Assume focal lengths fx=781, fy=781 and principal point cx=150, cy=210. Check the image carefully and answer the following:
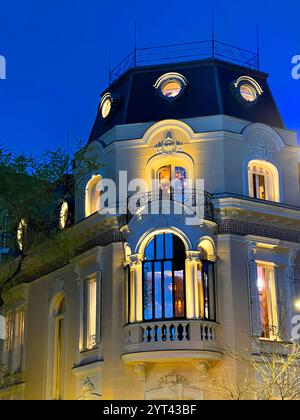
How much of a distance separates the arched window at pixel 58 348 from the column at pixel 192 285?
656 cm

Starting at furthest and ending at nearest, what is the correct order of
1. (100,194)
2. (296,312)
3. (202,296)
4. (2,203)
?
1. (100,194)
2. (296,312)
3. (202,296)
4. (2,203)

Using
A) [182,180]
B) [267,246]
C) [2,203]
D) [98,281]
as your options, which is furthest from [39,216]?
[267,246]

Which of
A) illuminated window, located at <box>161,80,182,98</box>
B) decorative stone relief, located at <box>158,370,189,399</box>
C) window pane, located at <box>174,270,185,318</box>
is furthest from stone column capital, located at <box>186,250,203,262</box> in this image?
illuminated window, located at <box>161,80,182,98</box>

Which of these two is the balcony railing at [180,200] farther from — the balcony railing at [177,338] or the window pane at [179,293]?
the balcony railing at [177,338]

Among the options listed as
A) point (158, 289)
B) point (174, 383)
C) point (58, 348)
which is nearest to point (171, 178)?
point (158, 289)

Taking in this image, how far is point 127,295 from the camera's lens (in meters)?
26.1

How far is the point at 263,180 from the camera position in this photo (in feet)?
93.1

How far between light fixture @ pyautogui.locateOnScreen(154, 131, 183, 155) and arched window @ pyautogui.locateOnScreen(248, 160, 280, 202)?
269cm

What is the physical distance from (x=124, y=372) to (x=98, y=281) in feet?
11.2

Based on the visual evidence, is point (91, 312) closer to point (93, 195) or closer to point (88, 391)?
point (88, 391)

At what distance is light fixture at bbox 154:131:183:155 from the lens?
27.6 meters

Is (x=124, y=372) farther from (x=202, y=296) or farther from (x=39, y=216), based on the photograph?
(x=39, y=216)

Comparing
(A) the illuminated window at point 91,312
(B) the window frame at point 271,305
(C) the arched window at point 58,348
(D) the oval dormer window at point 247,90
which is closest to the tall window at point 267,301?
(B) the window frame at point 271,305

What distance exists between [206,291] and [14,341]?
430 inches
